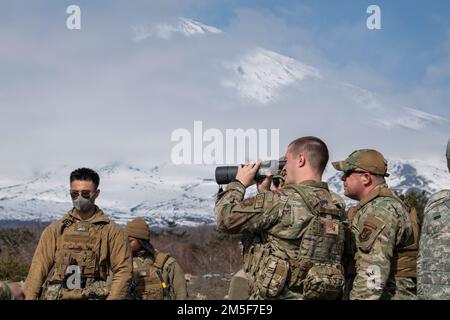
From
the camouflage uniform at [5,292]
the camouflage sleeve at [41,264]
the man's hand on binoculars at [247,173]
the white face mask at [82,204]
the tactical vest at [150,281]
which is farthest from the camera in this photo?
the tactical vest at [150,281]

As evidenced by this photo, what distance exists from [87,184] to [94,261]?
0.62m

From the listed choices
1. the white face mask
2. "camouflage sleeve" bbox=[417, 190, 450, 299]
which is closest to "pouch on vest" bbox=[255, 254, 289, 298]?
"camouflage sleeve" bbox=[417, 190, 450, 299]

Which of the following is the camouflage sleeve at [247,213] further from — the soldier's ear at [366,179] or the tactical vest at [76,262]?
the tactical vest at [76,262]

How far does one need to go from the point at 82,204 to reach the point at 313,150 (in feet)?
6.86

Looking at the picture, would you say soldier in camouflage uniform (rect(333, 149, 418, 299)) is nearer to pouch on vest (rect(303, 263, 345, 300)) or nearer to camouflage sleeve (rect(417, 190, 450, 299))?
pouch on vest (rect(303, 263, 345, 300))

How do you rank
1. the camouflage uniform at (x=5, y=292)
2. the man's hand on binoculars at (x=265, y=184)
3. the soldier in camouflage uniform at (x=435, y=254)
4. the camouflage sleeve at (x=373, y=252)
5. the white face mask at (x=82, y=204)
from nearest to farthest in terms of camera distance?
the soldier in camouflage uniform at (x=435, y=254), the camouflage uniform at (x=5, y=292), the camouflage sleeve at (x=373, y=252), the man's hand on binoculars at (x=265, y=184), the white face mask at (x=82, y=204)

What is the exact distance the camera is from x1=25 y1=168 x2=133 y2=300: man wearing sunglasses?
642 centimetres

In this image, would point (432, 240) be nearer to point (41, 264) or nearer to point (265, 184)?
point (265, 184)

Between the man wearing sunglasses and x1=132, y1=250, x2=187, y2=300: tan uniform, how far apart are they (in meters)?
1.60

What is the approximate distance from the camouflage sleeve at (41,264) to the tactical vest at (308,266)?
189 cm

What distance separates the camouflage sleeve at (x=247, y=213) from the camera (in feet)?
17.3

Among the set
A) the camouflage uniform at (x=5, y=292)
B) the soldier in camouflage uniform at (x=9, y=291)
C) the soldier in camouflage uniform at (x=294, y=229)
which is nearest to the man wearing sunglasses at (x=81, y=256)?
the soldier in camouflage uniform at (x=9, y=291)

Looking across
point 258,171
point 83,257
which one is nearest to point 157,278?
point 83,257
